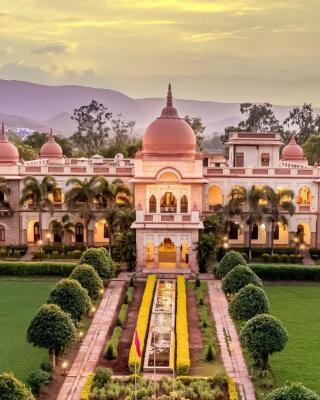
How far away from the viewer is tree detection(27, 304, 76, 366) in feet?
76.7

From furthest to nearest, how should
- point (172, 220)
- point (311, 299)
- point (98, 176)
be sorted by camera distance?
point (98, 176) < point (172, 220) < point (311, 299)

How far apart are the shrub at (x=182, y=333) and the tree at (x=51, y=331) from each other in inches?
171

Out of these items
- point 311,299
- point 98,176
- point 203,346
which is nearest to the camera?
point 203,346

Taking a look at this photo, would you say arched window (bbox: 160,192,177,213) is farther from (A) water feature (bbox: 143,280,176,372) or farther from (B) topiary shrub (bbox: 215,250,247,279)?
(B) topiary shrub (bbox: 215,250,247,279)

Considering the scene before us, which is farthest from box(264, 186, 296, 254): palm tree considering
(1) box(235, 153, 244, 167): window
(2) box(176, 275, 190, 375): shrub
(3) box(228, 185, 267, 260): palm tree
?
(2) box(176, 275, 190, 375): shrub

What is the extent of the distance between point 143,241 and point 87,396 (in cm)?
2030

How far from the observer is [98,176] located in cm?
4666

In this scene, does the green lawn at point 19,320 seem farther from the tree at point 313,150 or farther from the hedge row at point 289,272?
the tree at point 313,150

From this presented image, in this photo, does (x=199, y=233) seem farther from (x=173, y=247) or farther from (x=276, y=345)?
(x=276, y=345)

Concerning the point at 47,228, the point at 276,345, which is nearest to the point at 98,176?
the point at 47,228

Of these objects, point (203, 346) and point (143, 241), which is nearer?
point (203, 346)

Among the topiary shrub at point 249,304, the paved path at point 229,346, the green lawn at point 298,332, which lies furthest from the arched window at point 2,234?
the topiary shrub at point 249,304

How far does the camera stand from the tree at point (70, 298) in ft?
87.8

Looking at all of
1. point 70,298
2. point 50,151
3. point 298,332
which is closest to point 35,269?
point 70,298
